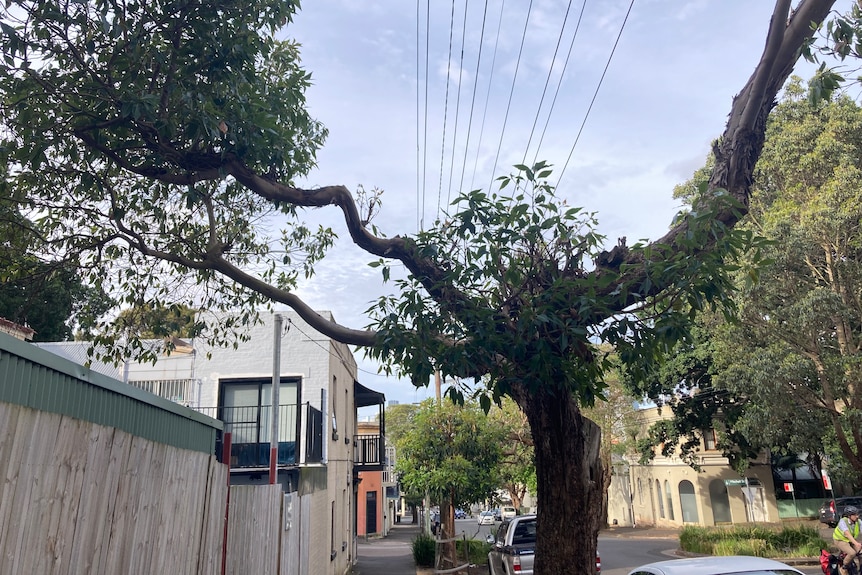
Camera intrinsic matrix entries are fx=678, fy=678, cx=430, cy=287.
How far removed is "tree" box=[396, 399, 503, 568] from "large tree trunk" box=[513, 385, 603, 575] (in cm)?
1277

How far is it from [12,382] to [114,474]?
106 centimetres

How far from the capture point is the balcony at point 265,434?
1486cm

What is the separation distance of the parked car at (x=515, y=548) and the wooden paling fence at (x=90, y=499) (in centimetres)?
1063

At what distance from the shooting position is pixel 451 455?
19.7 meters

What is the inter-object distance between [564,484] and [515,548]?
31.8 ft

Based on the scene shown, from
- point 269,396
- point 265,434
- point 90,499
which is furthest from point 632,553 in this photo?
point 90,499

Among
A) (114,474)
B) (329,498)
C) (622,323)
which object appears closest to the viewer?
(114,474)

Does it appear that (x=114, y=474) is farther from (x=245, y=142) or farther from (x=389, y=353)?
(x=245, y=142)

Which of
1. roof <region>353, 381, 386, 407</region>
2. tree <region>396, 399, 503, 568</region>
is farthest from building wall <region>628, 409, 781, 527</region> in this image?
tree <region>396, 399, 503, 568</region>

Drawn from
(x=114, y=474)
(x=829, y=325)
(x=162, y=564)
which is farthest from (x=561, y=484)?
(x=829, y=325)

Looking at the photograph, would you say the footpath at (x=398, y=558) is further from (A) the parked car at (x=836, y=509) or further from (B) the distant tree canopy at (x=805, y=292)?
(B) the distant tree canopy at (x=805, y=292)

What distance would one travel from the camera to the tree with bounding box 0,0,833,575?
5.73 metres

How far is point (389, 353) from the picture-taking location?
656 centimetres

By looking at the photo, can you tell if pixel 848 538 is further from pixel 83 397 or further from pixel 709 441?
pixel 709 441
